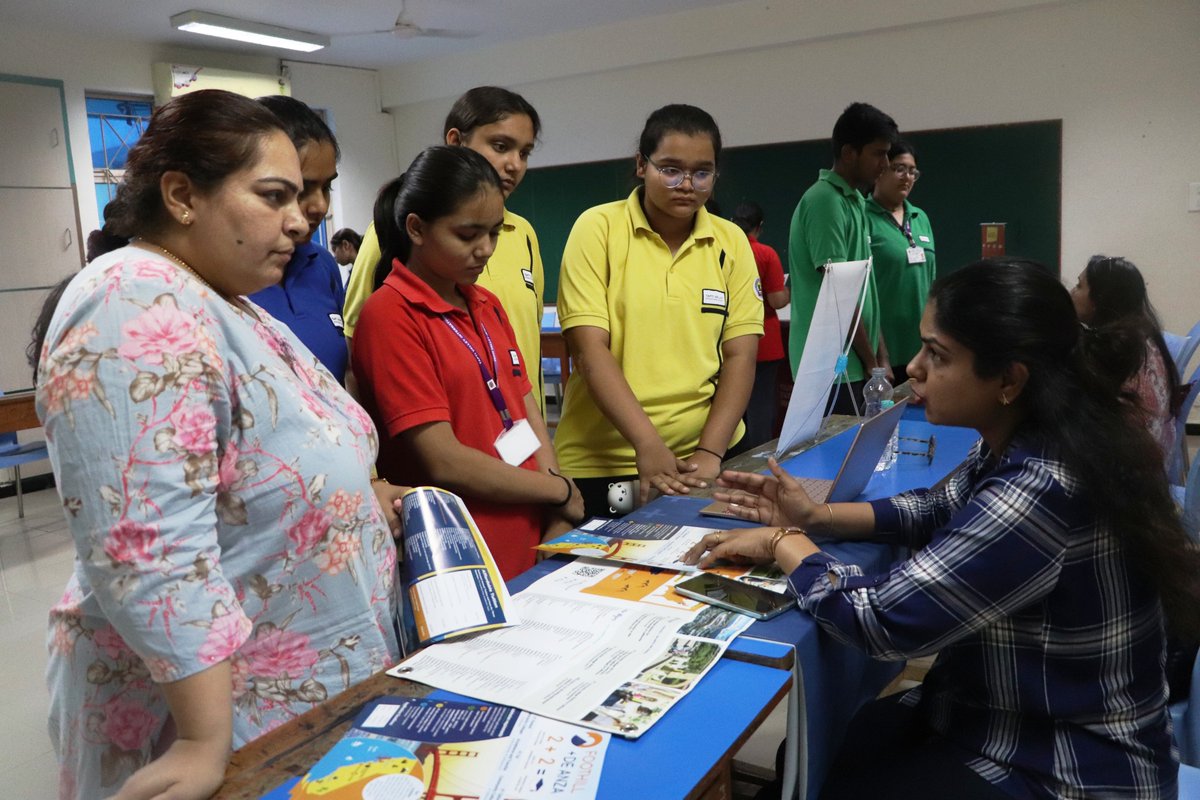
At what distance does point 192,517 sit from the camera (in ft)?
2.85

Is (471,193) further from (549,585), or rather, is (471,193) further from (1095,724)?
(1095,724)

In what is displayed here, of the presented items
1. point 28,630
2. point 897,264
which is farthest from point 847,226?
point 28,630

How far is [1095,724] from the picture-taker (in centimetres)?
116

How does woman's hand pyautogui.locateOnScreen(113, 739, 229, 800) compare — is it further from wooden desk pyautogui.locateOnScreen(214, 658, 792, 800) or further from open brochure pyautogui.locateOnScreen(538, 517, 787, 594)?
open brochure pyautogui.locateOnScreen(538, 517, 787, 594)

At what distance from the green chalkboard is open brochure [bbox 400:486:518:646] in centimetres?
509

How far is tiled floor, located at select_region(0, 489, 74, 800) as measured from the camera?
7.93 ft

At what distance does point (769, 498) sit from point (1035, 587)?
1.88 ft

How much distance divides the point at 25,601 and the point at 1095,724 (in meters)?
4.01

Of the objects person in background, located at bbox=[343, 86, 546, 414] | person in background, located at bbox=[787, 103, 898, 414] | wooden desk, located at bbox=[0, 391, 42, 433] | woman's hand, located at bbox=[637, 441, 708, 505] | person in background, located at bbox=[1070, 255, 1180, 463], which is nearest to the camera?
person in background, located at bbox=[1070, 255, 1180, 463]

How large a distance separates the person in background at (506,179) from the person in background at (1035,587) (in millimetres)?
1020

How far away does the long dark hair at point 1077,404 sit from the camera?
1.13 m

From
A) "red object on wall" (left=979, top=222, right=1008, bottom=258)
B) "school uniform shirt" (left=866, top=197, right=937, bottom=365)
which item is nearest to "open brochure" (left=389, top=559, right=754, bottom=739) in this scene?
"school uniform shirt" (left=866, top=197, right=937, bottom=365)

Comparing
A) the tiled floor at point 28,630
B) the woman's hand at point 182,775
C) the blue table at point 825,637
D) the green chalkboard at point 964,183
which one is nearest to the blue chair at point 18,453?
the tiled floor at point 28,630

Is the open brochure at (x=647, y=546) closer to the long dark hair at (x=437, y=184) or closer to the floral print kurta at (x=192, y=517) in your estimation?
the floral print kurta at (x=192, y=517)
